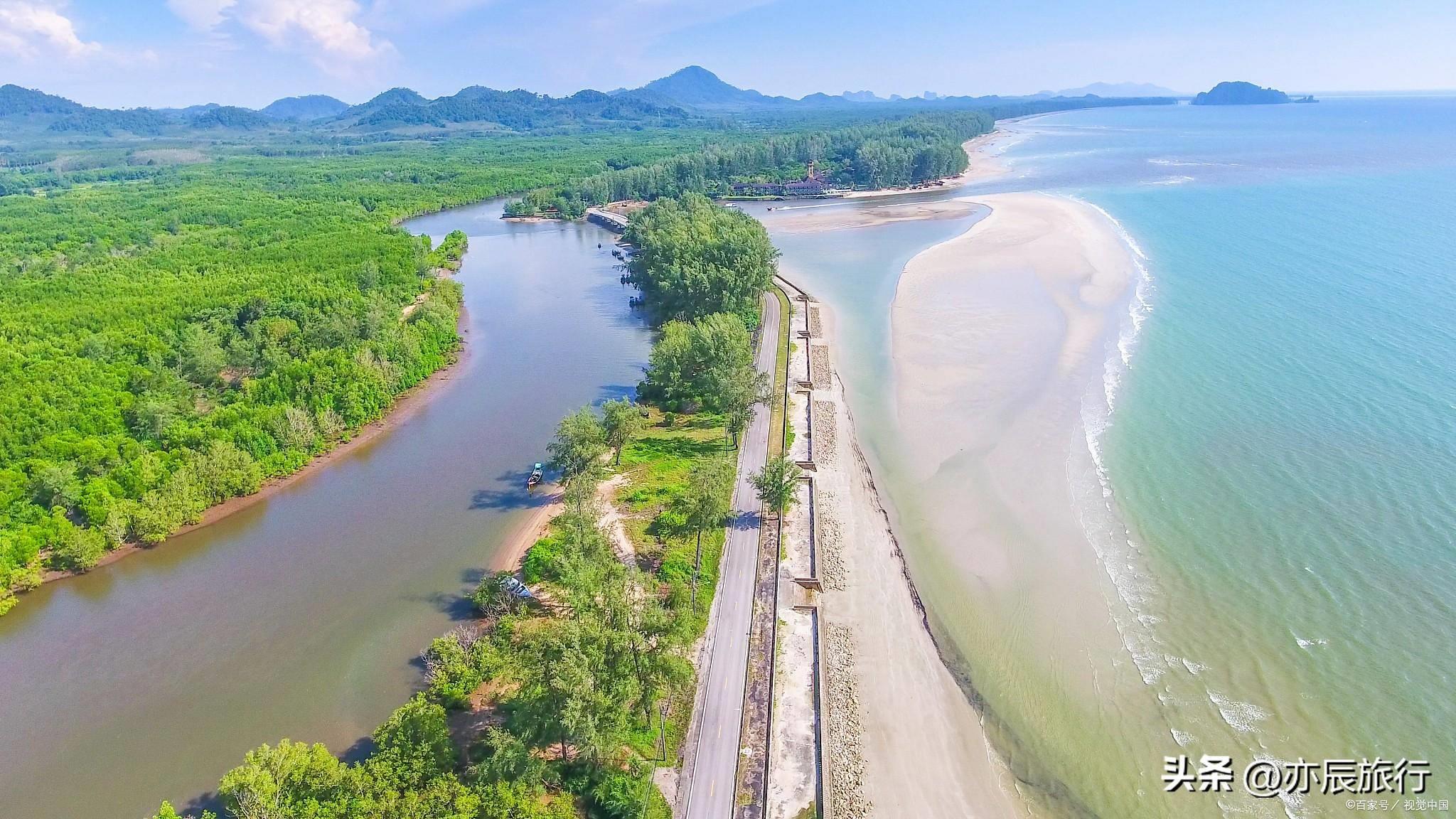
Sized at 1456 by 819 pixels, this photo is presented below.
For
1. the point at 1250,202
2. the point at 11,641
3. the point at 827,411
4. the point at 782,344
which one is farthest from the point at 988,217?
the point at 11,641

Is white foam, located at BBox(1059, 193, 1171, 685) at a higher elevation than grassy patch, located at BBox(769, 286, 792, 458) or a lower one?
lower

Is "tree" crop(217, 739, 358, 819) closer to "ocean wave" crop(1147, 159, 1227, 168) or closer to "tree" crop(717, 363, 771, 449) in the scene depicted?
"tree" crop(717, 363, 771, 449)

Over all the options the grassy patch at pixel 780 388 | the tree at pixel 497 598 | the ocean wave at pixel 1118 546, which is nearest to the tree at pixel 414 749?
the tree at pixel 497 598

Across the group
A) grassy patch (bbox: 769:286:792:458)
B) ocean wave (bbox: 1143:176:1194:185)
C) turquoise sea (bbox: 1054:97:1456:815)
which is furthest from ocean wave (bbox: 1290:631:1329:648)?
ocean wave (bbox: 1143:176:1194:185)

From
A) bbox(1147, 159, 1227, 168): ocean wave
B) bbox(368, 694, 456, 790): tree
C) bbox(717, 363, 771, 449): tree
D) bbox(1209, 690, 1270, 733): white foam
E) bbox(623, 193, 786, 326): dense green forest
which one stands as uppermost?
bbox(1147, 159, 1227, 168): ocean wave

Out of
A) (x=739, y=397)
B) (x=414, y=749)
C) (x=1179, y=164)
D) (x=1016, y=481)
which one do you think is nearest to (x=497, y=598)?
(x=414, y=749)

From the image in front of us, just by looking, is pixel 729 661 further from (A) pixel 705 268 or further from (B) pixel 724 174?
(B) pixel 724 174

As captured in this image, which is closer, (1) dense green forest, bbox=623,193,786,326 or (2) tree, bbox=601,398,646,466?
(2) tree, bbox=601,398,646,466

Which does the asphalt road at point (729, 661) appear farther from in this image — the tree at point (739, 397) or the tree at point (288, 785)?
the tree at point (288, 785)
